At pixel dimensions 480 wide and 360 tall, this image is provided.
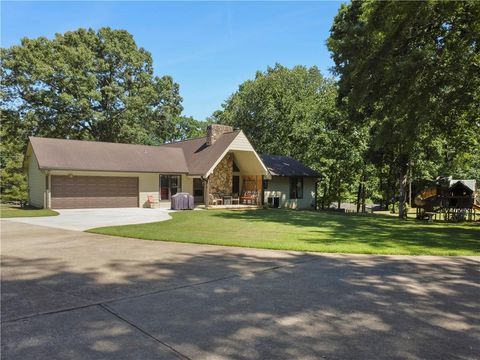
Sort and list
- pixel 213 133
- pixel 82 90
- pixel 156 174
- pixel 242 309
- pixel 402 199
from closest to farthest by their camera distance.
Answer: pixel 242 309
pixel 156 174
pixel 402 199
pixel 213 133
pixel 82 90

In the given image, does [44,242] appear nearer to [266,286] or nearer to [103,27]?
[266,286]

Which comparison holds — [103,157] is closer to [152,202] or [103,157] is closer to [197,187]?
[152,202]

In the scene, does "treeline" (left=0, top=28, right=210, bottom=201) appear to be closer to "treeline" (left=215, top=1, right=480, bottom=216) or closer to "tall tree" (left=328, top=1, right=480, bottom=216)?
"treeline" (left=215, top=1, right=480, bottom=216)

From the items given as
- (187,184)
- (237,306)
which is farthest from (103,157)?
(237,306)

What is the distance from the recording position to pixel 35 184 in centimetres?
2636

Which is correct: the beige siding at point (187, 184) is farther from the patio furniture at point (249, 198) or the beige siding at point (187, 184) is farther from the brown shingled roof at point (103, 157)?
the patio furniture at point (249, 198)

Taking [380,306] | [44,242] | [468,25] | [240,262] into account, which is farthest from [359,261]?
[468,25]

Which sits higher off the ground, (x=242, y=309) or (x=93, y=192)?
(x=93, y=192)

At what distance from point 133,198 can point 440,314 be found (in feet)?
79.4

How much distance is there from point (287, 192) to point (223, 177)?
6.24m

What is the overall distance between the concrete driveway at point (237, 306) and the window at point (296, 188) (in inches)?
908

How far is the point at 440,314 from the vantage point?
5070 millimetres

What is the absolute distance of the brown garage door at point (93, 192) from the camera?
78.8 ft

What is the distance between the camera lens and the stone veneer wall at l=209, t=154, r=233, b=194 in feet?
91.9
